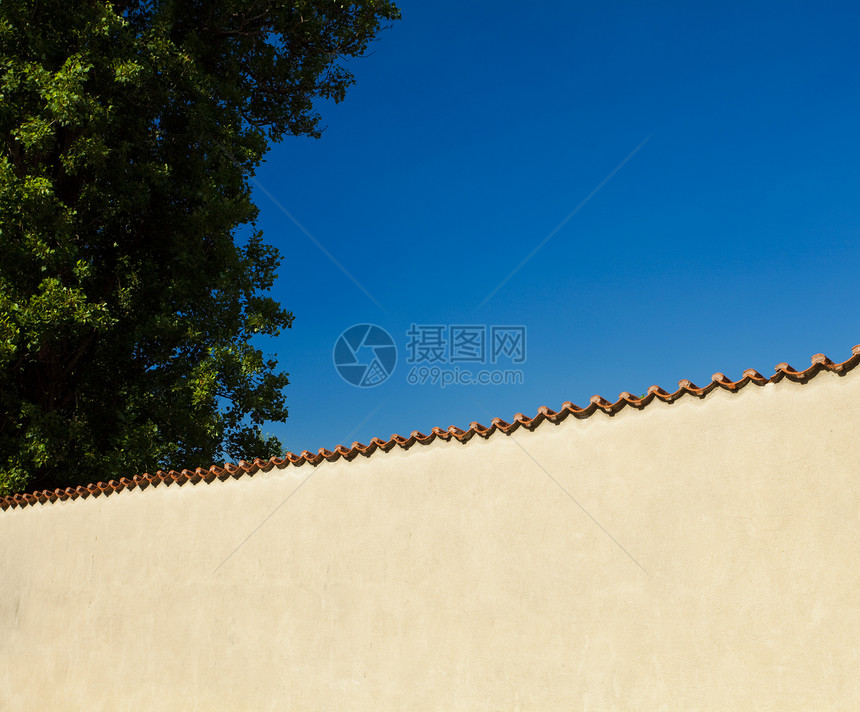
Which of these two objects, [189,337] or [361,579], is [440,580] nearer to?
[361,579]

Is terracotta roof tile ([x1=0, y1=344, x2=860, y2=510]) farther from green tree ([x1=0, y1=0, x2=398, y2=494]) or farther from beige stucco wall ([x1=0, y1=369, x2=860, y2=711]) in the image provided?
green tree ([x1=0, y1=0, x2=398, y2=494])

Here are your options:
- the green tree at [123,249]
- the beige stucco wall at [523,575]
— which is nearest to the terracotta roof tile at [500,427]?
the beige stucco wall at [523,575]

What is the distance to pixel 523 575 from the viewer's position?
4430mm

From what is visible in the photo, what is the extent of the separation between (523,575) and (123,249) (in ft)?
35.0

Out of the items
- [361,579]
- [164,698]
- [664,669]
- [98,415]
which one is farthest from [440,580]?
[98,415]

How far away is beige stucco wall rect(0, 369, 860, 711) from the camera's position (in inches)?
139

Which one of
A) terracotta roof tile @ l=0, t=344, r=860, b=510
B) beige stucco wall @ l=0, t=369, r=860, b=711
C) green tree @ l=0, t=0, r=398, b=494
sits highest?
green tree @ l=0, t=0, r=398, b=494

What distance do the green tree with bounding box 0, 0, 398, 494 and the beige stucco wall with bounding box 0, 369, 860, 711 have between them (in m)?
4.53

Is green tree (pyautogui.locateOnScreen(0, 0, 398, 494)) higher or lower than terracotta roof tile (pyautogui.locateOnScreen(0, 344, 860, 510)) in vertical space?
higher

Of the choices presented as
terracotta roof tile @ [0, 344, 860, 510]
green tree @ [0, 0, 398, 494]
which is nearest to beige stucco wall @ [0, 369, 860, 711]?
terracotta roof tile @ [0, 344, 860, 510]

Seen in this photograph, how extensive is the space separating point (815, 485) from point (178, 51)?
40.5 ft

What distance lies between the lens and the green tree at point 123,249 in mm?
10484

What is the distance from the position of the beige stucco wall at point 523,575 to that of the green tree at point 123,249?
4.53m

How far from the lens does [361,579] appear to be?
5223 mm
